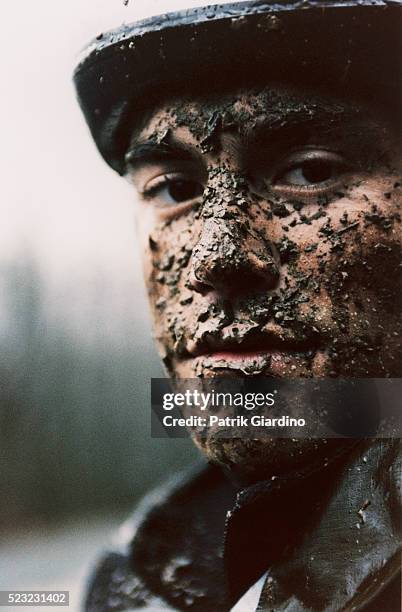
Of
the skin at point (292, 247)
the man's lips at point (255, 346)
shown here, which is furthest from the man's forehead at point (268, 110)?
the man's lips at point (255, 346)

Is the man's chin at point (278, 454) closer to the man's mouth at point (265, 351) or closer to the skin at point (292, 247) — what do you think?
the skin at point (292, 247)

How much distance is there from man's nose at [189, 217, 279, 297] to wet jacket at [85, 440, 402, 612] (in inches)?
11.3

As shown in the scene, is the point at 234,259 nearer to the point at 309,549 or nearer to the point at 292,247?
the point at 292,247

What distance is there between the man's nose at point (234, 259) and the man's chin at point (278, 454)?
0.22 meters

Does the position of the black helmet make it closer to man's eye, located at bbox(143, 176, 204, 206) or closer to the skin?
the skin

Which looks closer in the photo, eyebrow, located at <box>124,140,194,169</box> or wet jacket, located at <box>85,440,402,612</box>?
wet jacket, located at <box>85,440,402,612</box>

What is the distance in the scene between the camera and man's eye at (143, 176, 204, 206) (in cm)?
116

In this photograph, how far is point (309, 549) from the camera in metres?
1.07

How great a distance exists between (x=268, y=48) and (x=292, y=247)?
0.29m

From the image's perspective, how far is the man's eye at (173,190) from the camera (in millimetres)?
1160

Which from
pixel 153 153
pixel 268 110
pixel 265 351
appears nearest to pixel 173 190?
pixel 153 153

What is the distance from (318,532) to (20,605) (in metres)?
0.57

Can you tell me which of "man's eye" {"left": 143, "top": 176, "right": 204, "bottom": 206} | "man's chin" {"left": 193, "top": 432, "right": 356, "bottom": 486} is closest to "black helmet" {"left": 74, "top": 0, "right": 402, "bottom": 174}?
"man's eye" {"left": 143, "top": 176, "right": 204, "bottom": 206}

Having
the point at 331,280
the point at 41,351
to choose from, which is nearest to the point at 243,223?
the point at 331,280
